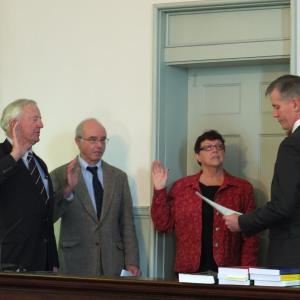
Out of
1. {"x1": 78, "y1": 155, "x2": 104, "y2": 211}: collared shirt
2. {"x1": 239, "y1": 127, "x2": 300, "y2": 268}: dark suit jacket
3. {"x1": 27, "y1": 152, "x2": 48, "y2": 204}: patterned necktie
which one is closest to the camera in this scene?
{"x1": 239, "y1": 127, "x2": 300, "y2": 268}: dark suit jacket

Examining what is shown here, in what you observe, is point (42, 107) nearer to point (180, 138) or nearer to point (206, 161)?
point (180, 138)

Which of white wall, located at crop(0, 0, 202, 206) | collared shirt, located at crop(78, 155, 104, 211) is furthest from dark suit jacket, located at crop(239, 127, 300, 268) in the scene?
white wall, located at crop(0, 0, 202, 206)

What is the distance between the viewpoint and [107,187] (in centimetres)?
585

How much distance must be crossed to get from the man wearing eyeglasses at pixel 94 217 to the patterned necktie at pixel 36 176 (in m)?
0.45

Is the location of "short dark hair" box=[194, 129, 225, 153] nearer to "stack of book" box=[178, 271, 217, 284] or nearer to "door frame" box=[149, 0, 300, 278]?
"door frame" box=[149, 0, 300, 278]

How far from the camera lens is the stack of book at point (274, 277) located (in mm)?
3488

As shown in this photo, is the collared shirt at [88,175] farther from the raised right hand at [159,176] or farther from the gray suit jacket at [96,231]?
the raised right hand at [159,176]

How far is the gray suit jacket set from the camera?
5.73 m

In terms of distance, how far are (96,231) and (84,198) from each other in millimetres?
228

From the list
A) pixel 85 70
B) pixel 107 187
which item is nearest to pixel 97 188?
pixel 107 187

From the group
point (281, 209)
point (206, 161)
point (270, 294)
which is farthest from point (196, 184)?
point (270, 294)

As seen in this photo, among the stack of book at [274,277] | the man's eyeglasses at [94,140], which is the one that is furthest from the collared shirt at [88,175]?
the stack of book at [274,277]

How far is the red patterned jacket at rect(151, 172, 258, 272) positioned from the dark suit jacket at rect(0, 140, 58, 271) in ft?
3.13

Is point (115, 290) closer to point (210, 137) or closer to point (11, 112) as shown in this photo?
point (11, 112)
